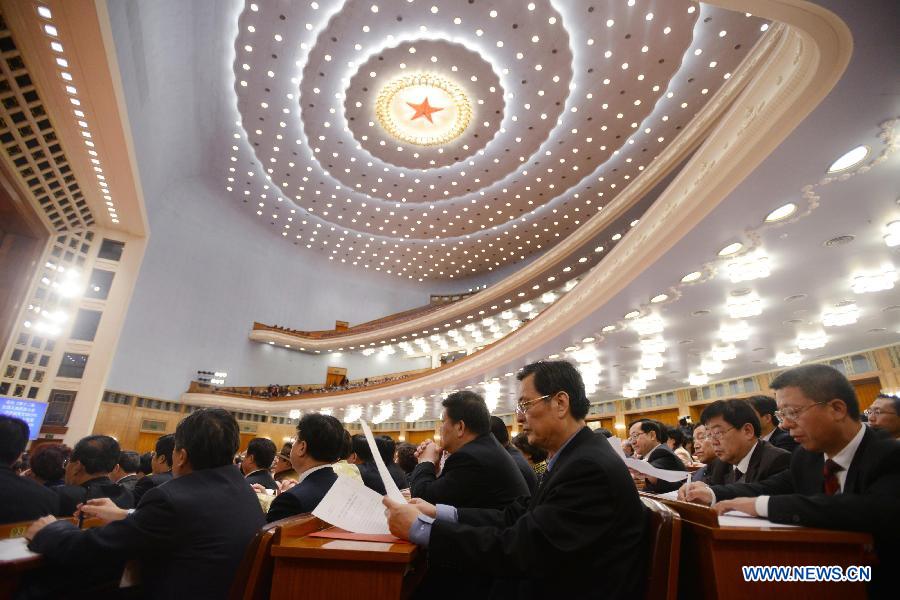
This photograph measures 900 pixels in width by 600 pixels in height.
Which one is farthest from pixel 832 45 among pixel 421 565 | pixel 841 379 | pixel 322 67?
pixel 322 67

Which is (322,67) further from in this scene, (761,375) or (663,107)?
(761,375)

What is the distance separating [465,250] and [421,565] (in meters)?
21.9

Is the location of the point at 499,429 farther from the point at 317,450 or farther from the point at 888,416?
the point at 888,416

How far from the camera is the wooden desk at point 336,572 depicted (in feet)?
4.00

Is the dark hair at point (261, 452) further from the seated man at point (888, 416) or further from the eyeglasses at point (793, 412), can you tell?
the seated man at point (888, 416)

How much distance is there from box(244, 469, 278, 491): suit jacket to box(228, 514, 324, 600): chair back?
289 centimetres

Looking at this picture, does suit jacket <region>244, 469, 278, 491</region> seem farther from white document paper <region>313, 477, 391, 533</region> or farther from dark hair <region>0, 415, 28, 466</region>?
white document paper <region>313, 477, 391, 533</region>

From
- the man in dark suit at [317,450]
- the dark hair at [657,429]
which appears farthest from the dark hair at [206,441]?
the dark hair at [657,429]

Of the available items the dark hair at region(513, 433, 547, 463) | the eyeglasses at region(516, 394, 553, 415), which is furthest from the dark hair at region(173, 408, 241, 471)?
the dark hair at region(513, 433, 547, 463)

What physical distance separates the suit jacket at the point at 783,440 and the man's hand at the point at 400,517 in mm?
2874

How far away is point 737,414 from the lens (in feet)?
8.79

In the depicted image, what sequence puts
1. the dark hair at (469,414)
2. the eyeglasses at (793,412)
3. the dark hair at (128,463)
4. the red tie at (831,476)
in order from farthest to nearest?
1. the dark hair at (128,463)
2. the dark hair at (469,414)
3. the eyeglasses at (793,412)
4. the red tie at (831,476)

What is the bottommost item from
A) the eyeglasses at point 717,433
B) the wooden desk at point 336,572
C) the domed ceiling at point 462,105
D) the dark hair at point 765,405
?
the wooden desk at point 336,572

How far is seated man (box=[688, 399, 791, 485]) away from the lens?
8.27 feet
